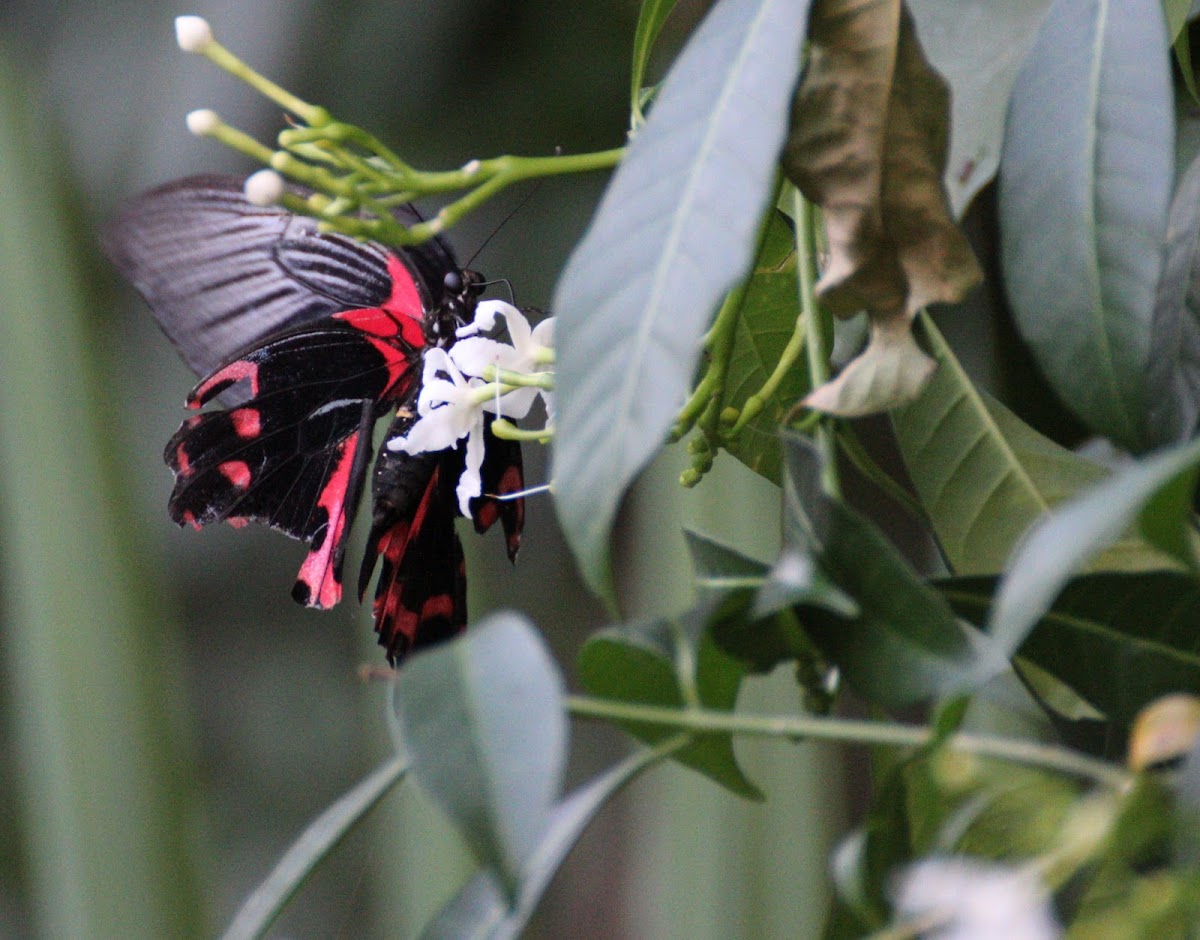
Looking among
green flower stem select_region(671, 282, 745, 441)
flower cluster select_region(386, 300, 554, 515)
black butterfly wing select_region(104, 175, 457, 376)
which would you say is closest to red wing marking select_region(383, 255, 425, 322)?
black butterfly wing select_region(104, 175, 457, 376)

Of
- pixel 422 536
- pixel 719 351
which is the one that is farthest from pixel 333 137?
pixel 422 536

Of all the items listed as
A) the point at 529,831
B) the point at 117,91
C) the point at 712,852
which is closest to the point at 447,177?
the point at 529,831

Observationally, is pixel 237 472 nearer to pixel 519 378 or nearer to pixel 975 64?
pixel 519 378

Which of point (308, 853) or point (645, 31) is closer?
point (308, 853)

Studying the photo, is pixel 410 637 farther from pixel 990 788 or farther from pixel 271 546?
pixel 271 546

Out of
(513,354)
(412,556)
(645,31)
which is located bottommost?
(412,556)

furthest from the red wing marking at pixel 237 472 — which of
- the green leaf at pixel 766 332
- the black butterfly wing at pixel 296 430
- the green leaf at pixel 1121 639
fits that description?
the green leaf at pixel 1121 639

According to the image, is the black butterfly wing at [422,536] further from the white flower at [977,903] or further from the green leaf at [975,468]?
the white flower at [977,903]
